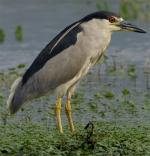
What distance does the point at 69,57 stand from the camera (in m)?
8.13

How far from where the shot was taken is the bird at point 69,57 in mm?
8086

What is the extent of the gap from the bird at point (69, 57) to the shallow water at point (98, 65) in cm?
61

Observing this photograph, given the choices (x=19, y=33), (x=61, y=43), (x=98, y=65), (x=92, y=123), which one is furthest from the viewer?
(x=19, y=33)

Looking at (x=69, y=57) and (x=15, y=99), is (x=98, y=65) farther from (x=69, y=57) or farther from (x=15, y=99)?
(x=15, y=99)

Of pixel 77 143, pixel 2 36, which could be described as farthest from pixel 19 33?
pixel 77 143

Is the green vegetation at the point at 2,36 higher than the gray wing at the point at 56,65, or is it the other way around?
the green vegetation at the point at 2,36

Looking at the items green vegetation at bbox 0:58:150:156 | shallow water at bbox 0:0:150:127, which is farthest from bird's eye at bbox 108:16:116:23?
shallow water at bbox 0:0:150:127

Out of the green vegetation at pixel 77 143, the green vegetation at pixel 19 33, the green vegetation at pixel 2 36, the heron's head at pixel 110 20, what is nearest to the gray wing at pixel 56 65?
the heron's head at pixel 110 20

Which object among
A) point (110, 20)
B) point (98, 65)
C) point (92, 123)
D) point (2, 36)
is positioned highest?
point (2, 36)

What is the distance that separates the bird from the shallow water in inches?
24.0

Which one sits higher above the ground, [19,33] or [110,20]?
[19,33]

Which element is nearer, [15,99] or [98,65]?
[15,99]

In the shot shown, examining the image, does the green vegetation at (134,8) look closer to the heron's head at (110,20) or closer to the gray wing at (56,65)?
the heron's head at (110,20)

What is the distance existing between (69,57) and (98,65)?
10.6 feet
